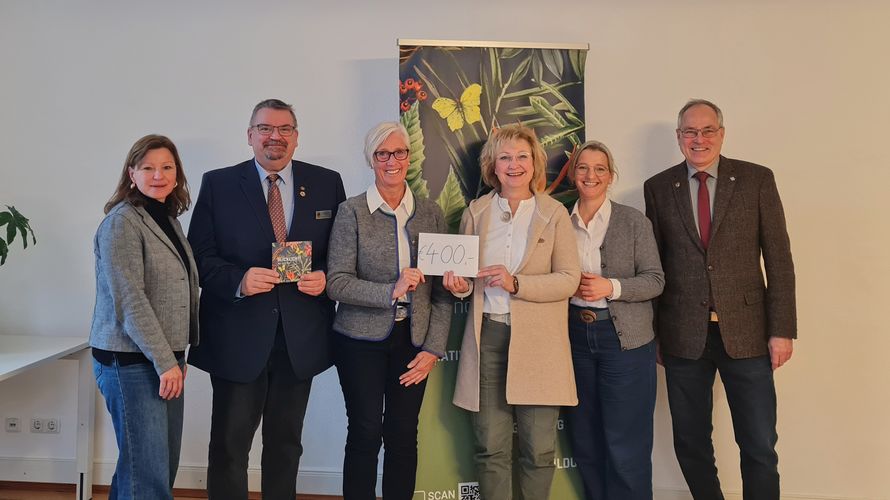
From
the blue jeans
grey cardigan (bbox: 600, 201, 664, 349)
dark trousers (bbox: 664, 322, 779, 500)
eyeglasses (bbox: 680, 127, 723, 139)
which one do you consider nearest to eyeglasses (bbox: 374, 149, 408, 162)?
grey cardigan (bbox: 600, 201, 664, 349)

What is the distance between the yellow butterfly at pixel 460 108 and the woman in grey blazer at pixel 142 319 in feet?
3.78

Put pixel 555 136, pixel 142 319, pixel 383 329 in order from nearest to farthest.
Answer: pixel 142 319 < pixel 383 329 < pixel 555 136

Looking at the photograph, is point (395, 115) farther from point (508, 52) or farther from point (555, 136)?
Answer: point (555, 136)

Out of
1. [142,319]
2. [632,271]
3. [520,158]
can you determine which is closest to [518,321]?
[632,271]

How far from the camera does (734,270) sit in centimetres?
219

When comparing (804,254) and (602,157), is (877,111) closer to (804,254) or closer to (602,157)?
(804,254)

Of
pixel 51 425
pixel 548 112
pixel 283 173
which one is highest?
pixel 548 112

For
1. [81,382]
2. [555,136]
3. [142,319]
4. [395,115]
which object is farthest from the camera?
[395,115]

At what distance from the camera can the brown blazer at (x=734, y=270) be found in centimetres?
218

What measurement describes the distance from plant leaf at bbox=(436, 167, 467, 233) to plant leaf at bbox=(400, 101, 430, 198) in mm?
76

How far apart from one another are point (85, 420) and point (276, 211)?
1583 millimetres

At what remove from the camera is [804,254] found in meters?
2.76

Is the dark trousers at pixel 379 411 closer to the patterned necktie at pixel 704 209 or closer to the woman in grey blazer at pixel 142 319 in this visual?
the woman in grey blazer at pixel 142 319

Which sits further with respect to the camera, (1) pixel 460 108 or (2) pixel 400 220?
(1) pixel 460 108
